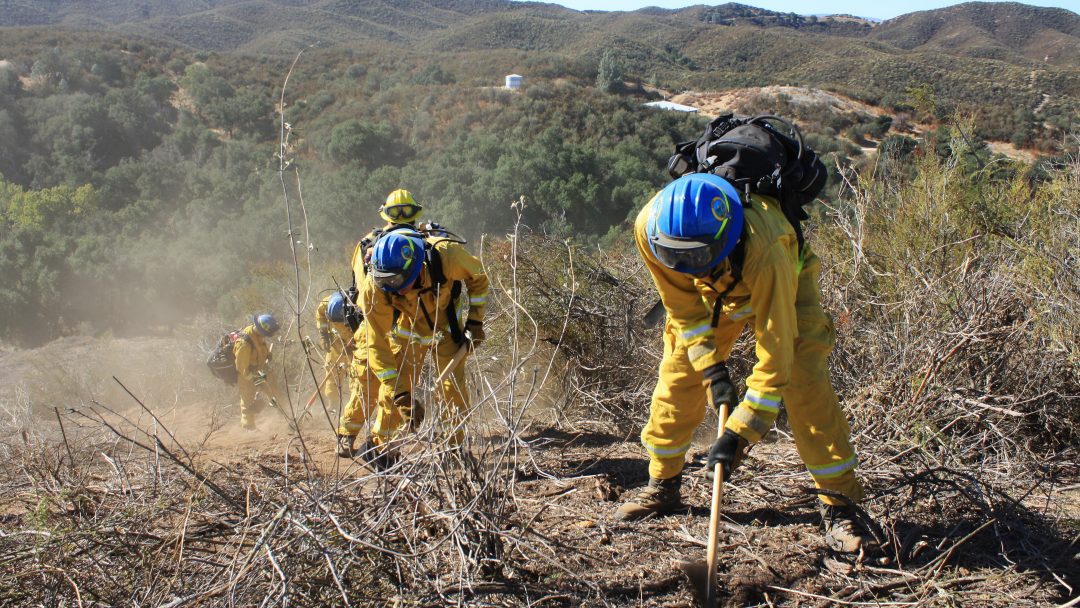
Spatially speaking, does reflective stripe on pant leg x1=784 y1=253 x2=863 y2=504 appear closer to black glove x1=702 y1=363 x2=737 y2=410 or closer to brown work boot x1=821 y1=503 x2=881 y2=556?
brown work boot x1=821 y1=503 x2=881 y2=556

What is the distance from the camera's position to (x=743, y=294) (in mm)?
2787

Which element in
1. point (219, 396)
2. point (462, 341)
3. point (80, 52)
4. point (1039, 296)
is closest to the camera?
point (1039, 296)

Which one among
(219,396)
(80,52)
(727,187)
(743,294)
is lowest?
(219,396)

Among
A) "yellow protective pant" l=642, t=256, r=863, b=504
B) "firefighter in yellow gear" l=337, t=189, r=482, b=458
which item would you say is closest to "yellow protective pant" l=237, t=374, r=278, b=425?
"firefighter in yellow gear" l=337, t=189, r=482, b=458

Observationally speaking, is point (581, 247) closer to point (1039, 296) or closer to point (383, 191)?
point (1039, 296)

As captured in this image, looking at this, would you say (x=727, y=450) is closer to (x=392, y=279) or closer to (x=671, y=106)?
(x=392, y=279)

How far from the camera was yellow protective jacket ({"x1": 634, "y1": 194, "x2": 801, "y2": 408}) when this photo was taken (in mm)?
2500

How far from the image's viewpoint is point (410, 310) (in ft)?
13.3

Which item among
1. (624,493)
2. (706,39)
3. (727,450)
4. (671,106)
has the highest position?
(706,39)

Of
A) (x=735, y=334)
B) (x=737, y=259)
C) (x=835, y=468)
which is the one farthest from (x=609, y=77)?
(x=835, y=468)

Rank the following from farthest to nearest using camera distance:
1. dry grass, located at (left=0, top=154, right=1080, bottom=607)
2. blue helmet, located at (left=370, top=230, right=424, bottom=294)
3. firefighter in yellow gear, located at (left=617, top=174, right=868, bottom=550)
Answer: blue helmet, located at (left=370, top=230, right=424, bottom=294) → firefighter in yellow gear, located at (left=617, top=174, right=868, bottom=550) → dry grass, located at (left=0, top=154, right=1080, bottom=607)

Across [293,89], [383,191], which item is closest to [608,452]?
[383,191]

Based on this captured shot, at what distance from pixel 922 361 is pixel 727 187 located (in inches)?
67.8

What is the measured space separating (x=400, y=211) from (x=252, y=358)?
3641 mm
